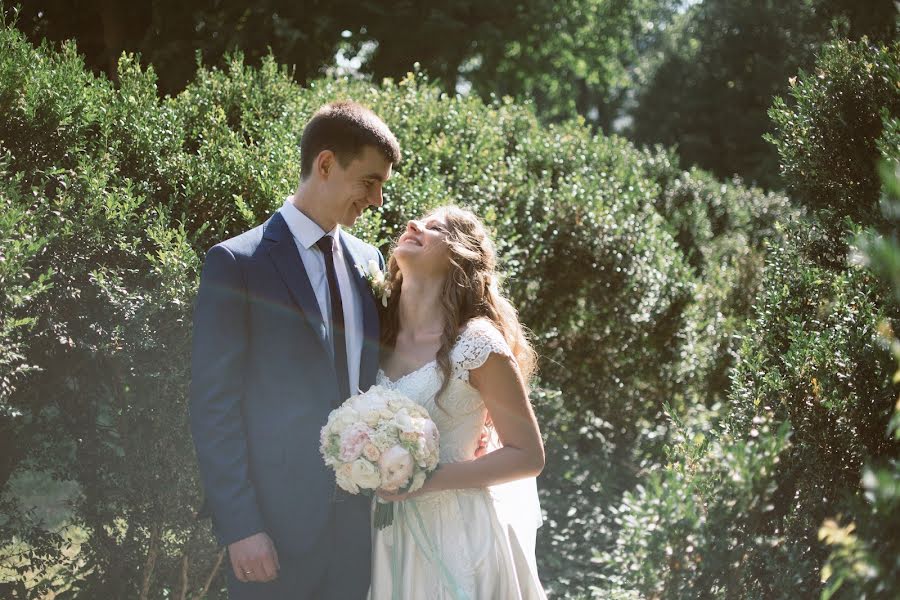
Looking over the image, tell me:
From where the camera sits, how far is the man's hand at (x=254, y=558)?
284 centimetres

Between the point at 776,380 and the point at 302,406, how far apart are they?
2218 mm

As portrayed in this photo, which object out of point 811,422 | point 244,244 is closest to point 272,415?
point 244,244

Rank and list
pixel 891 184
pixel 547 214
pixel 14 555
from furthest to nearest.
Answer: pixel 547 214 → pixel 14 555 → pixel 891 184

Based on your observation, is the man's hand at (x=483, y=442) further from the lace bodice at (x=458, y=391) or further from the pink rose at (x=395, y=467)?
the pink rose at (x=395, y=467)

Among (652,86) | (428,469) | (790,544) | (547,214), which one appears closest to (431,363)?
(428,469)

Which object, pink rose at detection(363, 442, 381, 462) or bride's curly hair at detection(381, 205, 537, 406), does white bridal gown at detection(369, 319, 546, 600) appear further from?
pink rose at detection(363, 442, 381, 462)

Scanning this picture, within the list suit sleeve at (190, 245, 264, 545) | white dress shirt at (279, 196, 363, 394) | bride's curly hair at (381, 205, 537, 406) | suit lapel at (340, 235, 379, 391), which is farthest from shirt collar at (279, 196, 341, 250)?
bride's curly hair at (381, 205, 537, 406)

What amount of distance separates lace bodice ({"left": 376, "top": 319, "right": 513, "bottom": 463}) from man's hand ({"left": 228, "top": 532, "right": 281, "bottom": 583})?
773mm

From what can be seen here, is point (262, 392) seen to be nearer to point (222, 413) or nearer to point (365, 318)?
point (222, 413)

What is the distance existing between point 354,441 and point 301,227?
906 millimetres

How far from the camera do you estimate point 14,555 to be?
4.28 meters

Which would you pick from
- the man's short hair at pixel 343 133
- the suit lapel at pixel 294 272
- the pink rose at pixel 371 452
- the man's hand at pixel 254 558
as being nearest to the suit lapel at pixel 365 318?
the suit lapel at pixel 294 272

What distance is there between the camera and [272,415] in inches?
119

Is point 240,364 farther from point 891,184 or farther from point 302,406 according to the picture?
point 891,184
